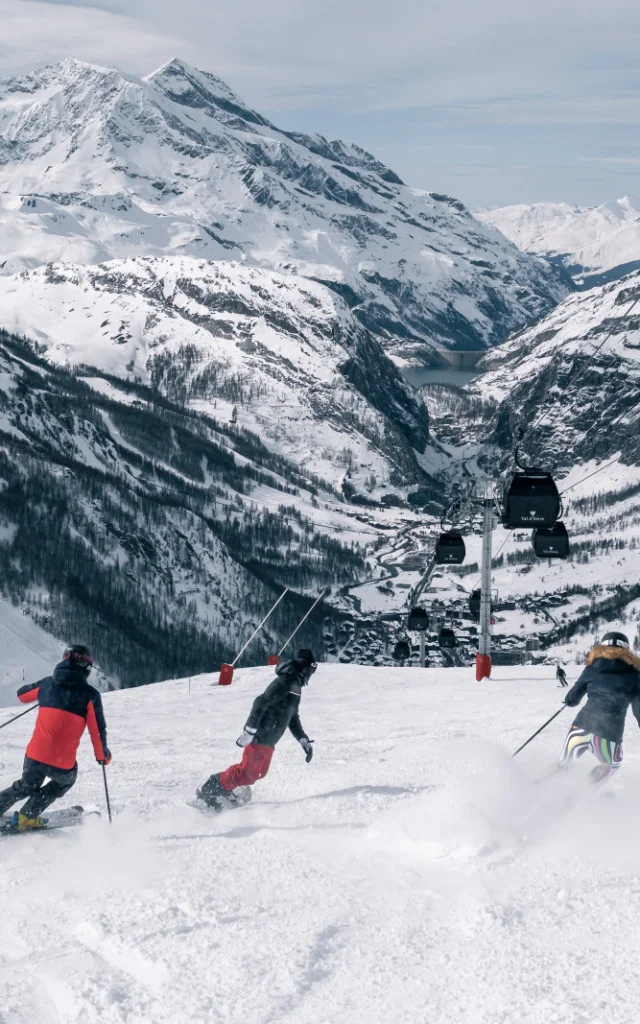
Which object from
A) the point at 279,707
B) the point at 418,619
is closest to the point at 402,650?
the point at 418,619

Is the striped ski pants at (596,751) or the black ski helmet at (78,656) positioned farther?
the striped ski pants at (596,751)

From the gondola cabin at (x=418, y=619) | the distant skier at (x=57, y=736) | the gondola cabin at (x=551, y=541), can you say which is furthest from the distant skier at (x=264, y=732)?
the gondola cabin at (x=418, y=619)

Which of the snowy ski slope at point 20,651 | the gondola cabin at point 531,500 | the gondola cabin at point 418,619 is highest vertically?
the gondola cabin at point 531,500

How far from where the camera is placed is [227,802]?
12547 mm

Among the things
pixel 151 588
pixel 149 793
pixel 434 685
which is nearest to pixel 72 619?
pixel 151 588

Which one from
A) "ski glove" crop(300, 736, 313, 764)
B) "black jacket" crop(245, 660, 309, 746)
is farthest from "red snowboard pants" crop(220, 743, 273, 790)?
"ski glove" crop(300, 736, 313, 764)

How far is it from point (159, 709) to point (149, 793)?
10.3 m

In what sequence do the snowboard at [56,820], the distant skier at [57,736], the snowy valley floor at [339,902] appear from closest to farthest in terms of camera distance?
the snowy valley floor at [339,902]
the snowboard at [56,820]
the distant skier at [57,736]

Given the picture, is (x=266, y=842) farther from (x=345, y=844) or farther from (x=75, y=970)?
(x=75, y=970)

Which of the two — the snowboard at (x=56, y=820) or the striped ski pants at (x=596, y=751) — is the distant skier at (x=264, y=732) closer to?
the snowboard at (x=56, y=820)

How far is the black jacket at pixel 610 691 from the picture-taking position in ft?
39.9

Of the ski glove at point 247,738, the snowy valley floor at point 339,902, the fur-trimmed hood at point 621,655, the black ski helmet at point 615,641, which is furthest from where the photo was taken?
the ski glove at point 247,738

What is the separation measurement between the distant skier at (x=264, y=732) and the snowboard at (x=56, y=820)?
158 cm

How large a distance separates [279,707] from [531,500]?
12.4 meters
